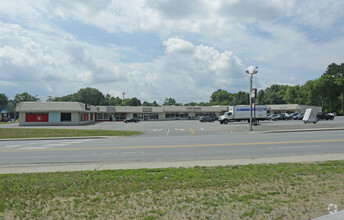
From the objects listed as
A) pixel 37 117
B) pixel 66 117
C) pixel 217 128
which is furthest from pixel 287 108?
pixel 37 117

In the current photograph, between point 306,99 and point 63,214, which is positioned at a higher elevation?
point 306,99

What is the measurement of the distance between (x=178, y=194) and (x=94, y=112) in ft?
225

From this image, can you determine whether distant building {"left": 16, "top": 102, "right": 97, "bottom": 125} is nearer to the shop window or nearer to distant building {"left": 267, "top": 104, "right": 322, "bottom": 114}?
the shop window

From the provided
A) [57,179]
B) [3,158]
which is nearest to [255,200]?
[57,179]

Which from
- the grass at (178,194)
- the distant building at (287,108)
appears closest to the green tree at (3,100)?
the distant building at (287,108)

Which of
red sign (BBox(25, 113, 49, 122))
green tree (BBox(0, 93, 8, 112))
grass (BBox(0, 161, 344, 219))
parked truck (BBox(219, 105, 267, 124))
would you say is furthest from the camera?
green tree (BBox(0, 93, 8, 112))

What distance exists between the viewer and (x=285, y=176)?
741 cm

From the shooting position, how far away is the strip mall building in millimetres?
53469

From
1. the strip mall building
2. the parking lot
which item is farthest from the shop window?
the parking lot

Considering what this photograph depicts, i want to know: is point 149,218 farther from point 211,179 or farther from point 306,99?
point 306,99

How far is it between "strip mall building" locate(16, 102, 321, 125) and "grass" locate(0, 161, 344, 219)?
4934 cm

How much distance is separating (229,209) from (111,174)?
4506 mm

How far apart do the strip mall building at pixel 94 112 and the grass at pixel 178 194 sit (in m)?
49.3

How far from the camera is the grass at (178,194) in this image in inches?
196
